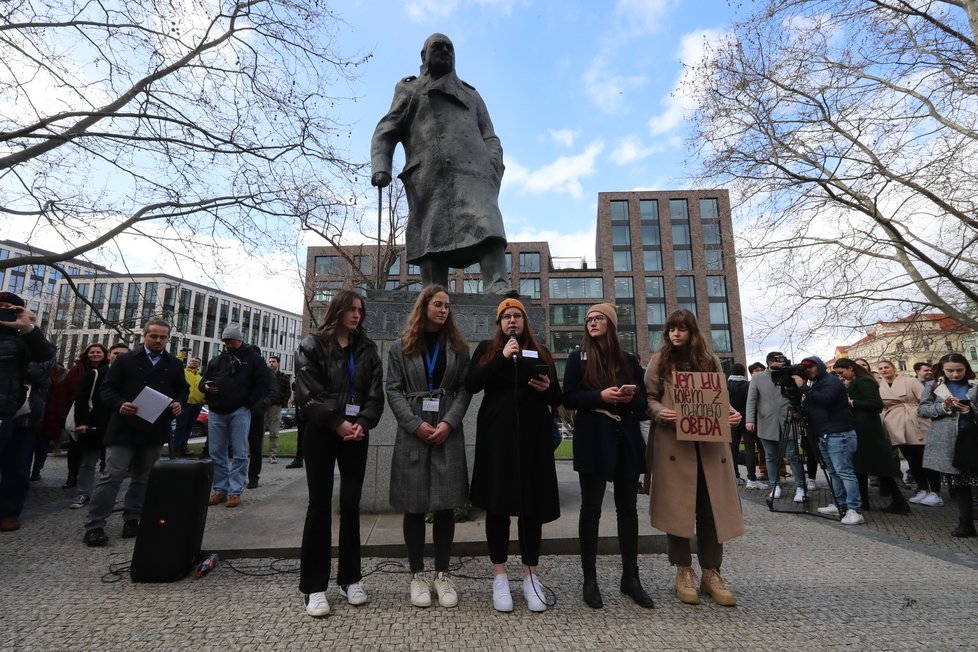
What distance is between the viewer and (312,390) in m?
2.98

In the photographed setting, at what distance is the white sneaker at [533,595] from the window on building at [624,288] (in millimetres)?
51880

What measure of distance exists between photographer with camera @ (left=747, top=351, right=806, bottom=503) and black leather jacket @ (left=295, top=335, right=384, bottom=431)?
5.41m

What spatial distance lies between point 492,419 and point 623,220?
54.1 m

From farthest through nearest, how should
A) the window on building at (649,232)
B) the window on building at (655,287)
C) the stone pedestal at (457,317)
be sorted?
the window on building at (649,232)
the window on building at (655,287)
the stone pedestal at (457,317)

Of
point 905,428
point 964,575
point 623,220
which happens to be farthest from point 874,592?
point 623,220

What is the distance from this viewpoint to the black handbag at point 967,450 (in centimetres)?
509

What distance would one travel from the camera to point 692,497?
318 centimetres

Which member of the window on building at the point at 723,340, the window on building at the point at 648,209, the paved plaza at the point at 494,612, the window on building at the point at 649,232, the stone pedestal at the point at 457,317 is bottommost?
the paved plaza at the point at 494,612

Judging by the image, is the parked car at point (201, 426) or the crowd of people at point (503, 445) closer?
the crowd of people at point (503, 445)

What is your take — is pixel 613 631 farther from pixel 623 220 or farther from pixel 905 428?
pixel 623 220

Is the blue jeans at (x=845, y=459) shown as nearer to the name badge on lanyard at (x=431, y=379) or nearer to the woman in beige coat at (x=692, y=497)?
the woman in beige coat at (x=692, y=497)

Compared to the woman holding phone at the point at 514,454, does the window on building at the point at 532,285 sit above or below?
above

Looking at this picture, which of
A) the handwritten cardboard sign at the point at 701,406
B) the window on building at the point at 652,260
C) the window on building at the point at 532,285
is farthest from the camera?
the window on building at the point at 532,285

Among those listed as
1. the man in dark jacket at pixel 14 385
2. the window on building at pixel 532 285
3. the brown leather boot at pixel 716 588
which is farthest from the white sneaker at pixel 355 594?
the window on building at pixel 532 285
